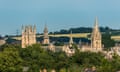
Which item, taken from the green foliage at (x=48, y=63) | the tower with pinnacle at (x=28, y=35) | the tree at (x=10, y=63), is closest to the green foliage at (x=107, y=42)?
the tower with pinnacle at (x=28, y=35)

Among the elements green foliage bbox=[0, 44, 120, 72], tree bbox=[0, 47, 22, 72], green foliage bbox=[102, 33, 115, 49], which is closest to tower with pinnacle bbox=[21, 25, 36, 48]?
green foliage bbox=[102, 33, 115, 49]

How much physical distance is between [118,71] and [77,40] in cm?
12183

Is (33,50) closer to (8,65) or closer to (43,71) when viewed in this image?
(8,65)

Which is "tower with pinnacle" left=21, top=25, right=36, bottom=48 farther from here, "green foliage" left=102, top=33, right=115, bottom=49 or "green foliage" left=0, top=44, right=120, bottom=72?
"green foliage" left=0, top=44, right=120, bottom=72

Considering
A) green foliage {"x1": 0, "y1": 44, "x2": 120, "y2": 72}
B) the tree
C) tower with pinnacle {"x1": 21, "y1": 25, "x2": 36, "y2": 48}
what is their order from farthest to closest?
tower with pinnacle {"x1": 21, "y1": 25, "x2": 36, "y2": 48} → the tree → green foliage {"x1": 0, "y1": 44, "x2": 120, "y2": 72}

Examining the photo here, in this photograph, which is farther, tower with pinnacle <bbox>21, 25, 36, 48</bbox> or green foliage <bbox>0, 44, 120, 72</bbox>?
tower with pinnacle <bbox>21, 25, 36, 48</bbox>

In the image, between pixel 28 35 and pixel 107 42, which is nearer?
pixel 28 35

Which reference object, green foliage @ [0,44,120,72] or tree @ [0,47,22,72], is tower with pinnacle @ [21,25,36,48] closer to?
green foliage @ [0,44,120,72]

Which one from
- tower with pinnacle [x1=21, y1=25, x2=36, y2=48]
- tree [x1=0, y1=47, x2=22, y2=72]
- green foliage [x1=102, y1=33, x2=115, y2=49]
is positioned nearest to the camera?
tree [x1=0, y1=47, x2=22, y2=72]

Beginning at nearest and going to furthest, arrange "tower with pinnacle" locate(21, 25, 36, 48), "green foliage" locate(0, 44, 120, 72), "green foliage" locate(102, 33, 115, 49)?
1. "green foliage" locate(0, 44, 120, 72)
2. "tower with pinnacle" locate(21, 25, 36, 48)
3. "green foliage" locate(102, 33, 115, 49)

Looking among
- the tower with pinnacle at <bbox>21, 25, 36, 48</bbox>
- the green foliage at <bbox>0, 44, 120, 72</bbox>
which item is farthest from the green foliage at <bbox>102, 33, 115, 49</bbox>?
the green foliage at <bbox>0, 44, 120, 72</bbox>

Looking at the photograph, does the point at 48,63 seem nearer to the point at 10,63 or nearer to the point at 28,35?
the point at 10,63

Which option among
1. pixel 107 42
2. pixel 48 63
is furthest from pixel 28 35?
pixel 48 63

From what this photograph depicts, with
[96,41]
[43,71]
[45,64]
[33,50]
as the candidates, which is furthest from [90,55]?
[96,41]
